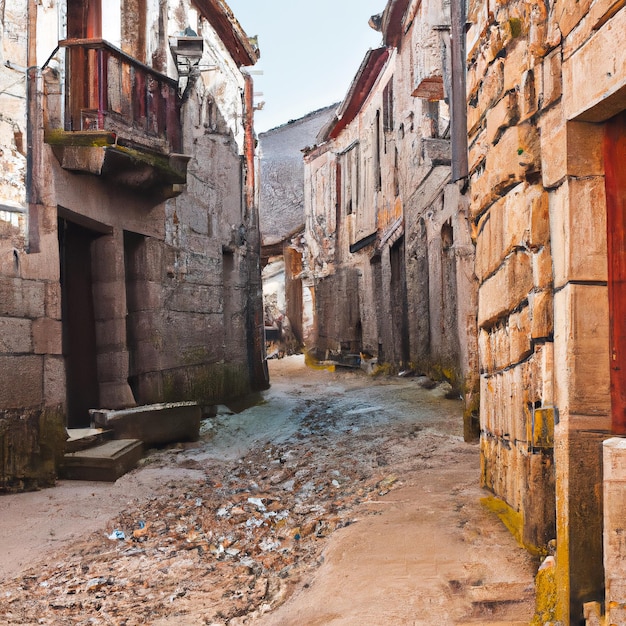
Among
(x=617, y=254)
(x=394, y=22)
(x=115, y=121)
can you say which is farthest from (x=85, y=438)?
(x=394, y=22)

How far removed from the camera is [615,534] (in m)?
1.64

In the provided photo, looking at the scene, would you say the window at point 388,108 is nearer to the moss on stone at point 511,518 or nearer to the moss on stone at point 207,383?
the moss on stone at point 207,383

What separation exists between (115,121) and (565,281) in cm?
502

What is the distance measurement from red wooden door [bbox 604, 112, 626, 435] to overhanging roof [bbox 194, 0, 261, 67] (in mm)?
7695

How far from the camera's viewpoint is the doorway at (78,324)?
20.8 feet

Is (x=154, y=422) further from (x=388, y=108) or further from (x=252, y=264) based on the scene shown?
(x=388, y=108)

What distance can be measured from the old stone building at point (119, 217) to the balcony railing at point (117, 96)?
0.05 feet

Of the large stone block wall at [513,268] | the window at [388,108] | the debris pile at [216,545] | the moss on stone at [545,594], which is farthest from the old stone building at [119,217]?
the moss on stone at [545,594]

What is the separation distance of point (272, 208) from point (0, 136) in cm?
1987

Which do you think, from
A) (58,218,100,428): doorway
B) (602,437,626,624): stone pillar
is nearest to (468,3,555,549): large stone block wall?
(602,437,626,624): stone pillar

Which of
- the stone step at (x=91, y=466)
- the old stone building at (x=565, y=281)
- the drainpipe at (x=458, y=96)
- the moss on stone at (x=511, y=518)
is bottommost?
the stone step at (x=91, y=466)

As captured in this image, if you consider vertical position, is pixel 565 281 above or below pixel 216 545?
above

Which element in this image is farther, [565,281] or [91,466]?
[91,466]

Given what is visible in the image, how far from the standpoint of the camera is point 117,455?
16.2ft
